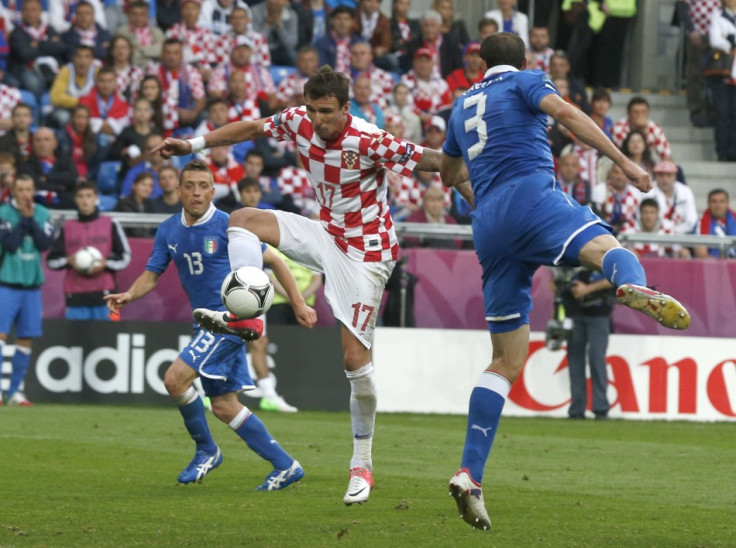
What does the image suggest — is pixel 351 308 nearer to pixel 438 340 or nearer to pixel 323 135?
pixel 323 135

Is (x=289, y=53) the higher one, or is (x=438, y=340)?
(x=289, y=53)

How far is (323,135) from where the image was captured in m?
8.08

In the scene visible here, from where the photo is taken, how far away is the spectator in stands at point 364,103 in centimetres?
1714

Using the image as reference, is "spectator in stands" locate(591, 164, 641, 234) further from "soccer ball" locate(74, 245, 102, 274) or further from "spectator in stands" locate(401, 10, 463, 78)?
"soccer ball" locate(74, 245, 102, 274)

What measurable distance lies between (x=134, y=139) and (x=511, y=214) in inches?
419

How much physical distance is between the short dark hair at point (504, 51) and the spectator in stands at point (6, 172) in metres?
9.69

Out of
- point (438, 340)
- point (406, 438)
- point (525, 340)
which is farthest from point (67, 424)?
point (525, 340)

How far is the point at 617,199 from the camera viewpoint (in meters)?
17.2

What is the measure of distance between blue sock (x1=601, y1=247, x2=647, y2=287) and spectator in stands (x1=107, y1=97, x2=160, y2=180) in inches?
430

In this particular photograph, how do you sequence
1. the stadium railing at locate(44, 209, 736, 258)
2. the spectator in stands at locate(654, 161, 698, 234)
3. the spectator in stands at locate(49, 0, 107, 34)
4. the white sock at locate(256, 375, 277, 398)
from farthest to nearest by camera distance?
the spectator in stands at locate(49, 0, 107, 34) → the spectator in stands at locate(654, 161, 698, 234) → the stadium railing at locate(44, 209, 736, 258) → the white sock at locate(256, 375, 277, 398)

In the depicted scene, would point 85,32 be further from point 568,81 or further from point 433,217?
point 568,81

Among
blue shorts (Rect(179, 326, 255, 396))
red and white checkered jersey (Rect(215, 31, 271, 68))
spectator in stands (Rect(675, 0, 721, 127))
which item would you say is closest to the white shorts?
blue shorts (Rect(179, 326, 255, 396))

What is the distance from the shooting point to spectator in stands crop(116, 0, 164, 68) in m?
18.2

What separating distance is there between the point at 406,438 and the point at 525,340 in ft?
18.8
